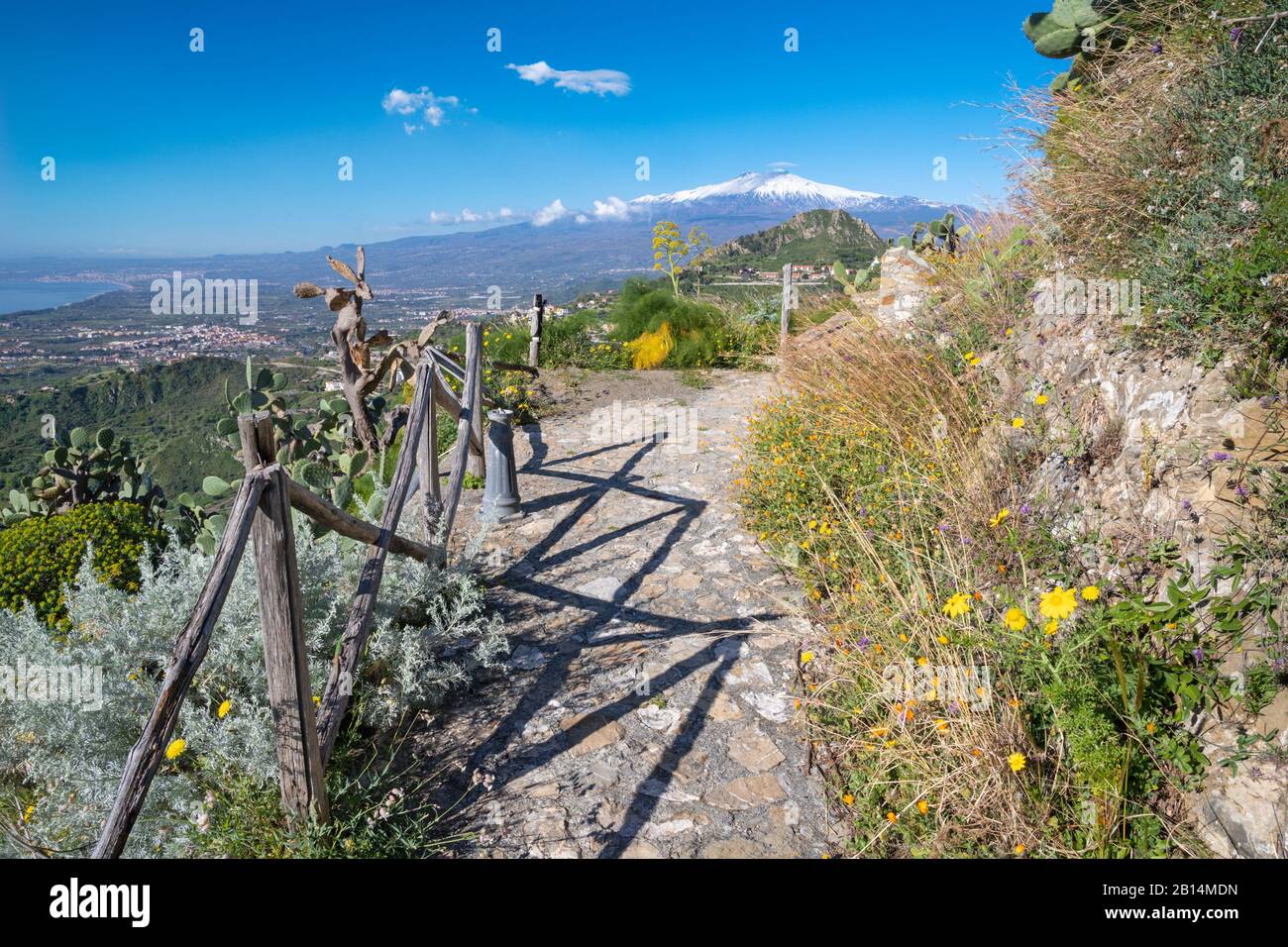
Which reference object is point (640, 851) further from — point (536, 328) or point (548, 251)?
point (548, 251)

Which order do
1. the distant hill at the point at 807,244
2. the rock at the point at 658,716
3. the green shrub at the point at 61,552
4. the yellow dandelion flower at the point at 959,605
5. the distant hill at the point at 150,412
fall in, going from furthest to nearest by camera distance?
the distant hill at the point at 807,244
the distant hill at the point at 150,412
the green shrub at the point at 61,552
the rock at the point at 658,716
the yellow dandelion flower at the point at 959,605

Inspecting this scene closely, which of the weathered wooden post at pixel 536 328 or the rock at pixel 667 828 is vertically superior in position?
the weathered wooden post at pixel 536 328

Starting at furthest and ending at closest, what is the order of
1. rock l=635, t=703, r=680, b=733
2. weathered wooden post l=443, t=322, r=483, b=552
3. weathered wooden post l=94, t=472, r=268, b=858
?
weathered wooden post l=443, t=322, r=483, b=552 < rock l=635, t=703, r=680, b=733 < weathered wooden post l=94, t=472, r=268, b=858

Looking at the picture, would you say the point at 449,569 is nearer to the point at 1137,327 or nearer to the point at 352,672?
the point at 352,672

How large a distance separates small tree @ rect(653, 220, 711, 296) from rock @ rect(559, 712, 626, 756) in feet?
37.2

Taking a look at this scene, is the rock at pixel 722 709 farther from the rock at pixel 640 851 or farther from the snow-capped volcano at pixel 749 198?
the snow-capped volcano at pixel 749 198

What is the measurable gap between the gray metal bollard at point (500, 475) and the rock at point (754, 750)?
3.11 meters

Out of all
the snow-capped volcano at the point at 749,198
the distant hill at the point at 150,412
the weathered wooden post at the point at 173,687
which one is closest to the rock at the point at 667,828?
the weathered wooden post at the point at 173,687

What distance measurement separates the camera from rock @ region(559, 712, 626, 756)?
312 cm

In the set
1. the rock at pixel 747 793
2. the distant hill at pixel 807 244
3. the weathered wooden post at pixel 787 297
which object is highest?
the distant hill at pixel 807 244

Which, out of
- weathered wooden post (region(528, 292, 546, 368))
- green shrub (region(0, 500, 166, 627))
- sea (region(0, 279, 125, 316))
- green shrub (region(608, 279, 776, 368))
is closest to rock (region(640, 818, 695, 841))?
green shrub (region(0, 500, 166, 627))

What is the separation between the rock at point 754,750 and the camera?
3.02 metres

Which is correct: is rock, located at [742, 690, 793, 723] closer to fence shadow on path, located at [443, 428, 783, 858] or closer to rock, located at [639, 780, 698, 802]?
fence shadow on path, located at [443, 428, 783, 858]
